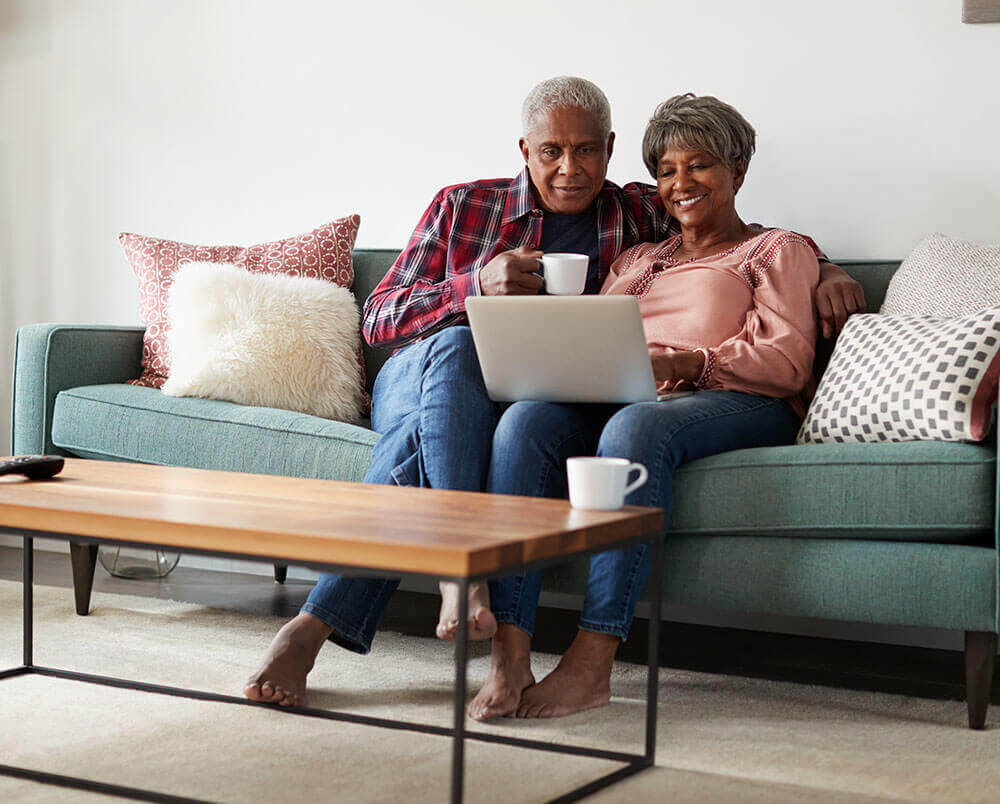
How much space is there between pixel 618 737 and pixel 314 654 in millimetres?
526

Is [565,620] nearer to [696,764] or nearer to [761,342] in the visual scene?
[761,342]

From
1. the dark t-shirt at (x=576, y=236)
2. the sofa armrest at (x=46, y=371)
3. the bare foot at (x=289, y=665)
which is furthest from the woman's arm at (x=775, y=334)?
the sofa armrest at (x=46, y=371)

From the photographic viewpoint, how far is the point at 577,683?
203 cm

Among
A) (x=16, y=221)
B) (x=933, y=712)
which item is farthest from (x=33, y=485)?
(x=16, y=221)

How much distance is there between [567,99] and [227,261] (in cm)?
103

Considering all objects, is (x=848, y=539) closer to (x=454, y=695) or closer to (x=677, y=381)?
(x=677, y=381)

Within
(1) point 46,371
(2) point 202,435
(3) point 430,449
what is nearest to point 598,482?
(3) point 430,449

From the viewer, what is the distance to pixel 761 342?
2.38 metres

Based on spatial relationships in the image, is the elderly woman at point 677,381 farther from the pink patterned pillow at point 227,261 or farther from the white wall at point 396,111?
the pink patterned pillow at point 227,261

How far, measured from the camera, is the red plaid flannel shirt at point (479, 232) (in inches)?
106

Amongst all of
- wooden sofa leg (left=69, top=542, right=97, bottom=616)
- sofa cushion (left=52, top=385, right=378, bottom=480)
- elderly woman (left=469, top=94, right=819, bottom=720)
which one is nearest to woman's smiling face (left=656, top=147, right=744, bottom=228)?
elderly woman (left=469, top=94, right=819, bottom=720)

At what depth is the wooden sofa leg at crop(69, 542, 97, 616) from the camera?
2.80 m

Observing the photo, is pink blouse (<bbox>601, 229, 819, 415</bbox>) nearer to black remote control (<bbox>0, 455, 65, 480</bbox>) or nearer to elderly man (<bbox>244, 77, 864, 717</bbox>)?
elderly man (<bbox>244, 77, 864, 717</bbox>)

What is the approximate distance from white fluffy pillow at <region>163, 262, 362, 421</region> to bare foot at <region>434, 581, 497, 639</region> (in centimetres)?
105
